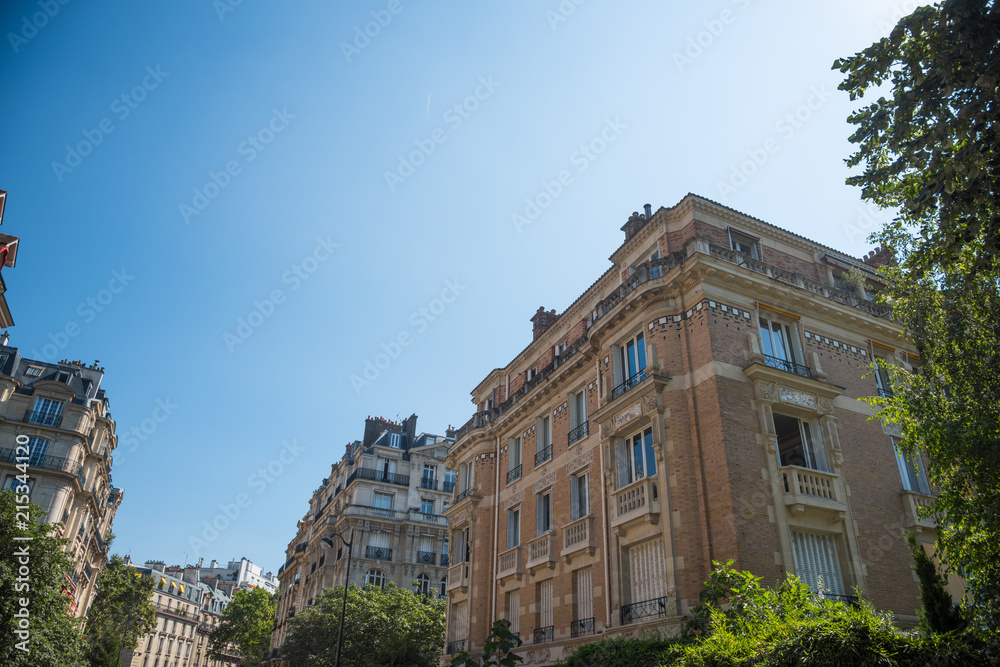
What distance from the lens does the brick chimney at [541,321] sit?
29281mm

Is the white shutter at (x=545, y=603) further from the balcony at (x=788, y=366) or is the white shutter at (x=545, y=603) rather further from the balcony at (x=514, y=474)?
the balcony at (x=788, y=366)

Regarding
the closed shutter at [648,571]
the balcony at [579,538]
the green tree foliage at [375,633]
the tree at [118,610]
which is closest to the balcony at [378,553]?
the green tree foliage at [375,633]

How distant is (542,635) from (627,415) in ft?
26.0

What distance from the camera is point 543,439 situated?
25234mm

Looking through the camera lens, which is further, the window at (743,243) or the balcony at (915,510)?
the window at (743,243)

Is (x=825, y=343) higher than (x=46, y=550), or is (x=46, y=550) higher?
(x=825, y=343)

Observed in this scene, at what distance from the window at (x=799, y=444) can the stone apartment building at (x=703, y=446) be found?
2.3 inches

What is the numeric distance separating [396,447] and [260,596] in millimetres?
31783

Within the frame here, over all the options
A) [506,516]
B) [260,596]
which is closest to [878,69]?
[506,516]

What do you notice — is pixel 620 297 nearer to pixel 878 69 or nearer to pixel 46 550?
pixel 878 69

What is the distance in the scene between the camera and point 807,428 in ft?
61.5

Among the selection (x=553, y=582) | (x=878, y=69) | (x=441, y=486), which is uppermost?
(x=441, y=486)

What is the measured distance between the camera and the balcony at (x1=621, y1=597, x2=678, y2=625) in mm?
16147

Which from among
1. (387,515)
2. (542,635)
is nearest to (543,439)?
(542,635)
